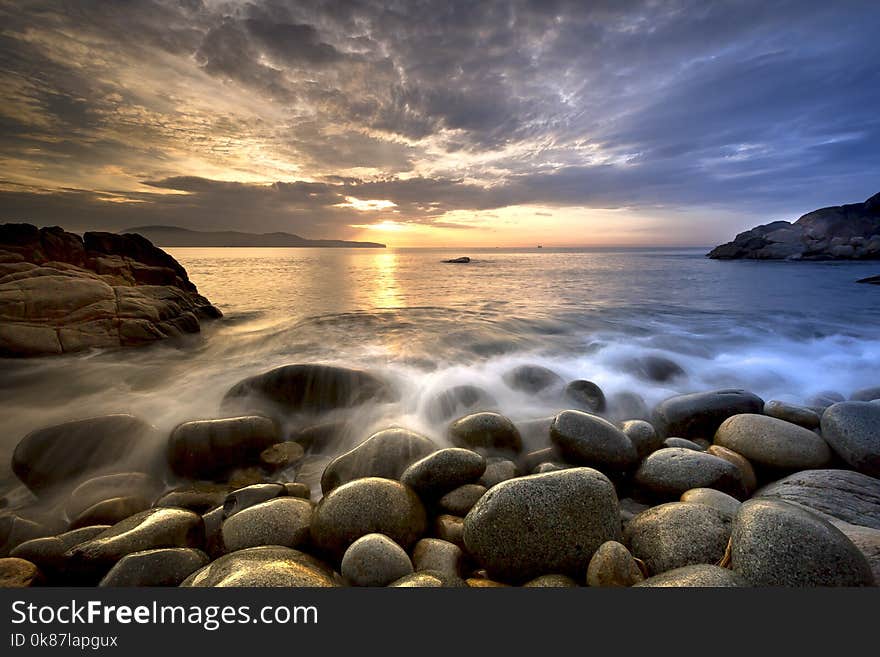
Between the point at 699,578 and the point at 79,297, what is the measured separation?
13.2 metres

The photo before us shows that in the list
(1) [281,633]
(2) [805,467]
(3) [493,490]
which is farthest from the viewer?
(2) [805,467]

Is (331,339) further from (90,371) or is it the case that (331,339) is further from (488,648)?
(488,648)

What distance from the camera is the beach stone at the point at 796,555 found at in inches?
80.1

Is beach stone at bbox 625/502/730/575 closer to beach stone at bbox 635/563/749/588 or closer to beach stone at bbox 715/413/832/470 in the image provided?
beach stone at bbox 635/563/749/588

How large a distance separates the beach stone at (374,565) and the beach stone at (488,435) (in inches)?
97.3

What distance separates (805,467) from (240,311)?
17818mm

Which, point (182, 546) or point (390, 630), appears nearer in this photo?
point (390, 630)

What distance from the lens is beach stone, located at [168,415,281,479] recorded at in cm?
486

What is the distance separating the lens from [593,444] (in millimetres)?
4191

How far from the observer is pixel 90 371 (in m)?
7.98

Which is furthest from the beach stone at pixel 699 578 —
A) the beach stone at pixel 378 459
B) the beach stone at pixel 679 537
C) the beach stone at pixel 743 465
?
the beach stone at pixel 378 459

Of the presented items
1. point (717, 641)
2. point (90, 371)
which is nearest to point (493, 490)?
point (717, 641)

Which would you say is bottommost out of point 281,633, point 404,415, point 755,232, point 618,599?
point 404,415

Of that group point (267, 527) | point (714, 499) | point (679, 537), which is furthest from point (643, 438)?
point (267, 527)
